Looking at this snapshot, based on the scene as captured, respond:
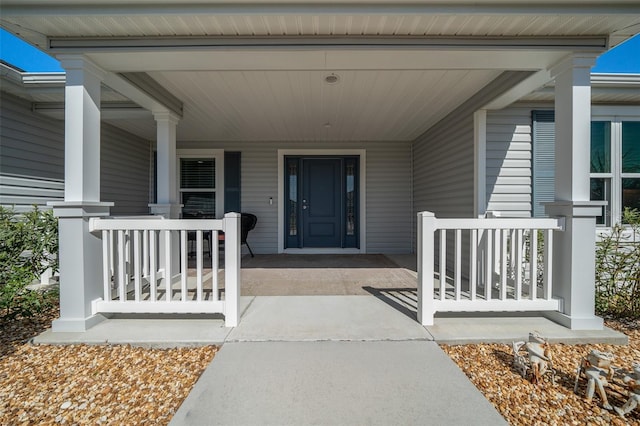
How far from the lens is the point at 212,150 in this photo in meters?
6.02

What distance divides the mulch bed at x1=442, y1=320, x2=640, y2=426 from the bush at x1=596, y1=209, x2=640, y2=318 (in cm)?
55

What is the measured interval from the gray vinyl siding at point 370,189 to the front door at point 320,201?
276 millimetres

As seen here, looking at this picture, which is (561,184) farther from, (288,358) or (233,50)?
(233,50)

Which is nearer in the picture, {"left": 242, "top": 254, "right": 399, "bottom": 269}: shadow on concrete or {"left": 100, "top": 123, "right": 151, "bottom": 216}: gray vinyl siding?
{"left": 242, "top": 254, "right": 399, "bottom": 269}: shadow on concrete

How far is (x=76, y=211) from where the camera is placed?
7.72 feet

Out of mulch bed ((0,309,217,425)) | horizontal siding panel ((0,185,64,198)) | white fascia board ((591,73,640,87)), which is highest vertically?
white fascia board ((591,73,640,87))

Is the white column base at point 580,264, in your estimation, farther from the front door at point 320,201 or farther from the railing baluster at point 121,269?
the front door at point 320,201

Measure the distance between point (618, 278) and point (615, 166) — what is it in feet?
6.68

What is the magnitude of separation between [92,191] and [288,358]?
1995mm

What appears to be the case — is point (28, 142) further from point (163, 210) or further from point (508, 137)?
point (508, 137)

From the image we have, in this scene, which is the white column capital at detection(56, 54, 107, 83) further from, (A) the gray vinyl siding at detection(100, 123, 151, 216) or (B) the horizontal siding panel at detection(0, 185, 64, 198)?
(A) the gray vinyl siding at detection(100, 123, 151, 216)

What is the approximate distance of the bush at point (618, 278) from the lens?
2609mm

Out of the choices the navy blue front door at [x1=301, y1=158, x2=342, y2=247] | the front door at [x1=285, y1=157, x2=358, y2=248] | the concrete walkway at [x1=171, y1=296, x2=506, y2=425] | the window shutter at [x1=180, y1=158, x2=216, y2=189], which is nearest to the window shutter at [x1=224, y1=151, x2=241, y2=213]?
the window shutter at [x1=180, y1=158, x2=216, y2=189]

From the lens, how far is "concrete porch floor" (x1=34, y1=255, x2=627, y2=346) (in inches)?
87.4
